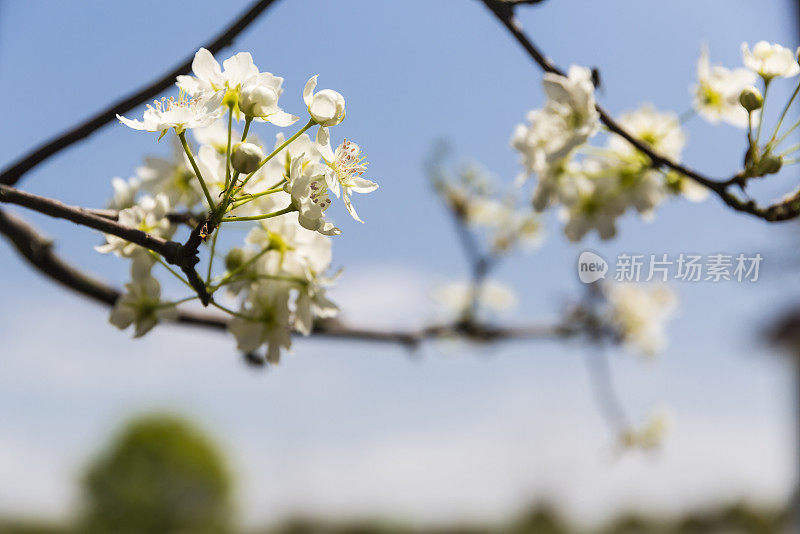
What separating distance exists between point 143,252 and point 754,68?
2.72 feet

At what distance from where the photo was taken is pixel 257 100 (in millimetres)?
645

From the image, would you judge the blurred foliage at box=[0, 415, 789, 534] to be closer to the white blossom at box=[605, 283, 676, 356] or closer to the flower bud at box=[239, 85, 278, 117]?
the white blossom at box=[605, 283, 676, 356]

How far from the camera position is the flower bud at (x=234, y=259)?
829 millimetres

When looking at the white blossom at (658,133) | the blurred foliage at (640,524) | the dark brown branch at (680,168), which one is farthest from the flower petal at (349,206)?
the blurred foliage at (640,524)

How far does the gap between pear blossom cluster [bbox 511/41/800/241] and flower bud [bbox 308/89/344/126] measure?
376 millimetres

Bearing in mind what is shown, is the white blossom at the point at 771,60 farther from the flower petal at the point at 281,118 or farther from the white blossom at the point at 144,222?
the white blossom at the point at 144,222

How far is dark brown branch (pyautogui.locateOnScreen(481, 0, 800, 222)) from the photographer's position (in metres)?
0.85

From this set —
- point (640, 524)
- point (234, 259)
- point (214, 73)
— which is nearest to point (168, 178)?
point (234, 259)

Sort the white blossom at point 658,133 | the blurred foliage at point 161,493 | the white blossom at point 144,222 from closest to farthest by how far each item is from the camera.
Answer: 1. the white blossom at point 144,222
2. the white blossom at point 658,133
3. the blurred foliage at point 161,493

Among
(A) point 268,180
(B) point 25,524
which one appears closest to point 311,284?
(A) point 268,180

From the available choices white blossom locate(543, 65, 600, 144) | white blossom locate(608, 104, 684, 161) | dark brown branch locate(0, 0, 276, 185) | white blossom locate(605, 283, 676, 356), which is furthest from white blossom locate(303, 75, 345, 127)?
white blossom locate(605, 283, 676, 356)

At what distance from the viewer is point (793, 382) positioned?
10992 millimetres

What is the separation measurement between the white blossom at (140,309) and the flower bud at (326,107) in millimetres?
330

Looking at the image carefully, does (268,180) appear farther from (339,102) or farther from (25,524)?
(25,524)
